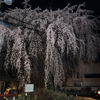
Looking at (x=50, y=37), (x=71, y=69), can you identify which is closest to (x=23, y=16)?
(x=50, y=37)

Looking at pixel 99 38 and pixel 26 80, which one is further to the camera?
pixel 99 38

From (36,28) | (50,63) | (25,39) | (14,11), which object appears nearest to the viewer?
(50,63)

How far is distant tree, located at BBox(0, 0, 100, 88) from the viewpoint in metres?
5.77

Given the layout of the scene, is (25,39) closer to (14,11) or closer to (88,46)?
(14,11)

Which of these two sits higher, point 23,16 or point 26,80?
point 23,16

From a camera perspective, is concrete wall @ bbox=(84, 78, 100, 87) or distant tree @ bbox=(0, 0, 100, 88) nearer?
distant tree @ bbox=(0, 0, 100, 88)

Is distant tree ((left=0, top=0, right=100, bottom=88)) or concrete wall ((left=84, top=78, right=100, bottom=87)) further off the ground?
distant tree ((left=0, top=0, right=100, bottom=88))

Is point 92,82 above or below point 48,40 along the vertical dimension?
below

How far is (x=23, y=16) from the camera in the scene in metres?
7.32

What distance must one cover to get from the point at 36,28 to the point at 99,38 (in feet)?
15.6

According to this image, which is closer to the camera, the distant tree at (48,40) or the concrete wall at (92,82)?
the distant tree at (48,40)

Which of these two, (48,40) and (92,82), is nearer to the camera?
(48,40)

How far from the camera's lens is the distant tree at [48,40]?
18.9 ft

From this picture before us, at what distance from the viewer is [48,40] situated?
5.80m
